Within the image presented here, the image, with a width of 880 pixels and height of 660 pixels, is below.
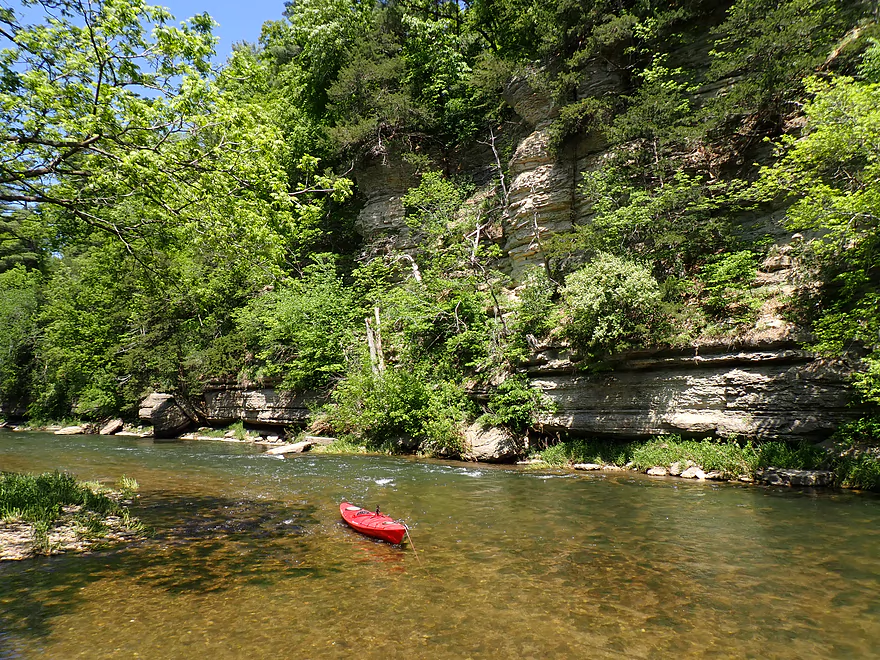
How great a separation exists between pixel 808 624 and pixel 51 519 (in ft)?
36.1

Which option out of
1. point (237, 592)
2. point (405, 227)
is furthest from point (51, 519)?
point (405, 227)

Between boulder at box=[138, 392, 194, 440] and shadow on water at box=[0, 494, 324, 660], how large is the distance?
19.9 meters

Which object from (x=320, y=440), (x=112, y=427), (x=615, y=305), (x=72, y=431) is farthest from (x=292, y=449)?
(x=72, y=431)

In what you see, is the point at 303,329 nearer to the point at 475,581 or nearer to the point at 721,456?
the point at 721,456

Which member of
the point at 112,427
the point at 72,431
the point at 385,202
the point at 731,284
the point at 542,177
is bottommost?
the point at 72,431

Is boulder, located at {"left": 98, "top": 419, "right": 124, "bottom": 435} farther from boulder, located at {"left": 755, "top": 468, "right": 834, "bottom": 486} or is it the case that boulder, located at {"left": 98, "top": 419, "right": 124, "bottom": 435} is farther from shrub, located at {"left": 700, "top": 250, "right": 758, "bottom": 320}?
boulder, located at {"left": 755, "top": 468, "right": 834, "bottom": 486}

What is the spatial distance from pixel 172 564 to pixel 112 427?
28.2 m

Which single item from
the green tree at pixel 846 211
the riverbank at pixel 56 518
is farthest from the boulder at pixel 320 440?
the green tree at pixel 846 211

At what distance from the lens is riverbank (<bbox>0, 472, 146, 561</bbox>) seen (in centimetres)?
692

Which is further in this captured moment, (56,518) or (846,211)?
(846,211)

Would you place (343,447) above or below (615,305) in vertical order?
below

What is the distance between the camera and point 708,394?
13.5m

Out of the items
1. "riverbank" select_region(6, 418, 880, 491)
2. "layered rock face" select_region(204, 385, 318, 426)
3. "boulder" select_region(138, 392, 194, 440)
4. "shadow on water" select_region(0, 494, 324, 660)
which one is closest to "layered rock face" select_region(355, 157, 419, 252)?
"layered rock face" select_region(204, 385, 318, 426)

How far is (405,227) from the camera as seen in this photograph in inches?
1112
